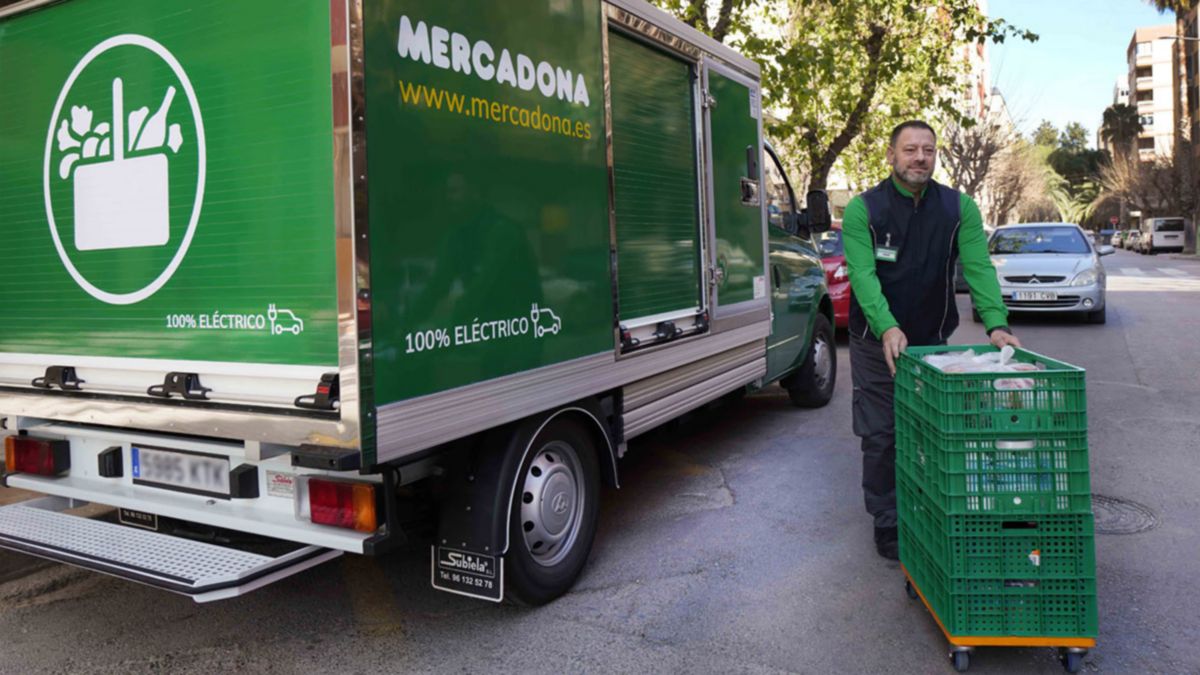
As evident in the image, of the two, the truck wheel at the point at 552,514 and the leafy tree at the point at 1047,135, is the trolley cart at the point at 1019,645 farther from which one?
the leafy tree at the point at 1047,135

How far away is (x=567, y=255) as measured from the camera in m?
3.86

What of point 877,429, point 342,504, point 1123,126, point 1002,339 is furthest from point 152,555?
point 1123,126

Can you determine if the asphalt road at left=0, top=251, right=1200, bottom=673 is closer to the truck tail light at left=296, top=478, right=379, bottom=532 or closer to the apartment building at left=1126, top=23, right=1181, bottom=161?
the truck tail light at left=296, top=478, right=379, bottom=532

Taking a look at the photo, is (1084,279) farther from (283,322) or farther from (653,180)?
(283,322)

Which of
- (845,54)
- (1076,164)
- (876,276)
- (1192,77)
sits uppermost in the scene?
(1192,77)

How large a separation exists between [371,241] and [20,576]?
2.86 meters

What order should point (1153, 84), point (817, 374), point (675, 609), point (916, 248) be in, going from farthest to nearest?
point (1153, 84) < point (817, 374) < point (916, 248) < point (675, 609)

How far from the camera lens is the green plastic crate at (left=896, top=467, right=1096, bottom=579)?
9.80 ft

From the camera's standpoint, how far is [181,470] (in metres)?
3.46

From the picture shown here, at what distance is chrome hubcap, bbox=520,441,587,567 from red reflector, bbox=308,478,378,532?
0.71 metres

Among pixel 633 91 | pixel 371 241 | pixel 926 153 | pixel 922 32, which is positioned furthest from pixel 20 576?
pixel 922 32

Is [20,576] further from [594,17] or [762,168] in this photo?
[762,168]

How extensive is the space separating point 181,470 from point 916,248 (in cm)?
315

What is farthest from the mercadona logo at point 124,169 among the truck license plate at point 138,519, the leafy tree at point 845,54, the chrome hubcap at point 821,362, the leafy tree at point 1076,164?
the leafy tree at point 1076,164
